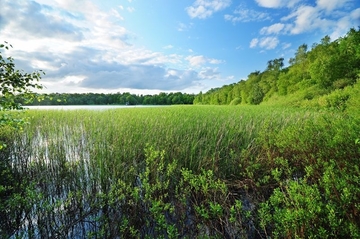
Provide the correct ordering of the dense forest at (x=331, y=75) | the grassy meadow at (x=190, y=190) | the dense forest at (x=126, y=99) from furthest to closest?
the dense forest at (x=126, y=99) → the dense forest at (x=331, y=75) → the grassy meadow at (x=190, y=190)

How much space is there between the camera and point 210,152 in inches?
173

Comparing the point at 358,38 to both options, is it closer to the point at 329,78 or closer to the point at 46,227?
the point at 329,78

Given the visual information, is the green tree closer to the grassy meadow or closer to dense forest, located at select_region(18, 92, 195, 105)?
the grassy meadow

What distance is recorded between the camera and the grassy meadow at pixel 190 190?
6.17 ft

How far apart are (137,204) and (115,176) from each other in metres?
0.91

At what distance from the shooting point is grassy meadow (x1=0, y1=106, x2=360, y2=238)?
188 cm

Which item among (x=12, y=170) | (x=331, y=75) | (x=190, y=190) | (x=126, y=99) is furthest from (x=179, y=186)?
(x=126, y=99)

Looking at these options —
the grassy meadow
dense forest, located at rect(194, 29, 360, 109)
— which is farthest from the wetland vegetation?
dense forest, located at rect(194, 29, 360, 109)

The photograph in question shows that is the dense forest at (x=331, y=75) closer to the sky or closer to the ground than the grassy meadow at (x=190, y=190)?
closer to the sky

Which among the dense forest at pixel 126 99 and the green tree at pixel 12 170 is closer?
the green tree at pixel 12 170

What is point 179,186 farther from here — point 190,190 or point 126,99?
point 126,99

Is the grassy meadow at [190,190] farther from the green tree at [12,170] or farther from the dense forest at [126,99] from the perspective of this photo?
the dense forest at [126,99]

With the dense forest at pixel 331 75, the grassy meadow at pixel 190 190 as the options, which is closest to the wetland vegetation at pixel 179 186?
the grassy meadow at pixel 190 190

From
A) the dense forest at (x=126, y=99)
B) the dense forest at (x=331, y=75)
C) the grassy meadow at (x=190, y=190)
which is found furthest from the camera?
the dense forest at (x=126, y=99)
